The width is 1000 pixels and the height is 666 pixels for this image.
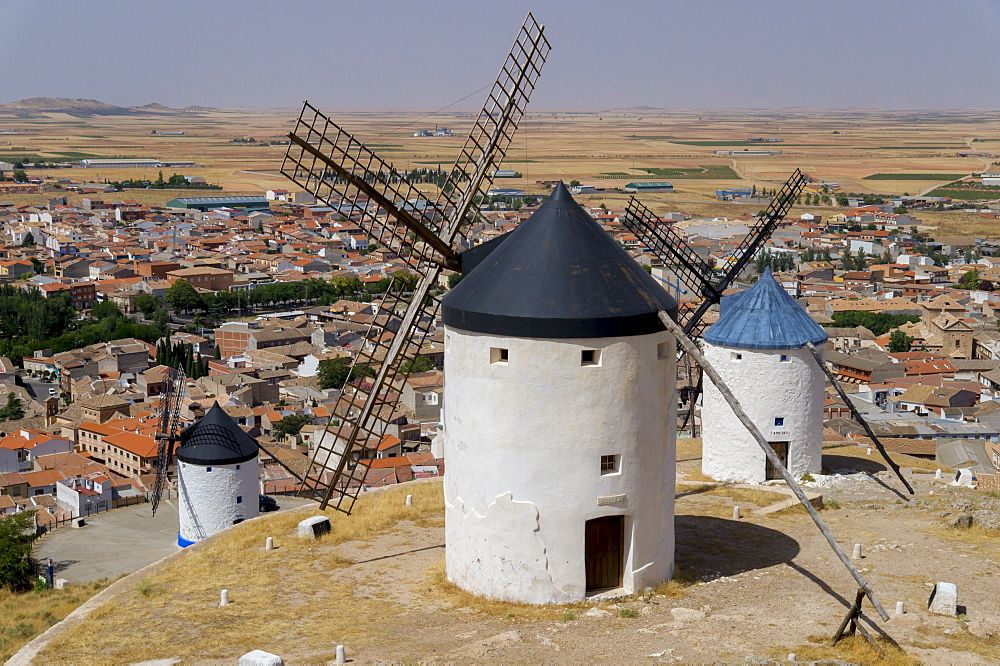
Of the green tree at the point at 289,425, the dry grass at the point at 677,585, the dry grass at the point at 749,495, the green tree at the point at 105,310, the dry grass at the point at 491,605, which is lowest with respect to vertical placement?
the green tree at the point at 289,425

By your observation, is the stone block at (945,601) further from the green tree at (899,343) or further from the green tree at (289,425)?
the green tree at (899,343)

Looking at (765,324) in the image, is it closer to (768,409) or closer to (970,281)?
(768,409)

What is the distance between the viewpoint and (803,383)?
2178cm

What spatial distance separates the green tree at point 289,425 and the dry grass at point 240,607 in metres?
41.0

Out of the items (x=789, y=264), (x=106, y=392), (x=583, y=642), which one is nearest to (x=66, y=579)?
(x=583, y=642)

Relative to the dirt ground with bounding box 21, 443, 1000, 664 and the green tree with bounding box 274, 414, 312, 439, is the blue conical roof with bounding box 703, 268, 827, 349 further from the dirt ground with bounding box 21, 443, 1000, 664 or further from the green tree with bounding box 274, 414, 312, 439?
the green tree with bounding box 274, 414, 312, 439

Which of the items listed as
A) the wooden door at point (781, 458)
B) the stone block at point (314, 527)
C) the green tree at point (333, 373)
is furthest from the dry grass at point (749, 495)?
the green tree at point (333, 373)

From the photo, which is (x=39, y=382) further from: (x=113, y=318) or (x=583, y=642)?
(x=583, y=642)

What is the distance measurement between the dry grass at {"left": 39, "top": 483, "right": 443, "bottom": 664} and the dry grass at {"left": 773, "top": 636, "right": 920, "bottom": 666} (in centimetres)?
472

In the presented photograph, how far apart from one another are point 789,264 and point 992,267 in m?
19.3

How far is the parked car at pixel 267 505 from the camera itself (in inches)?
1363

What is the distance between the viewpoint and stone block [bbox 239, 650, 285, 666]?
468 inches

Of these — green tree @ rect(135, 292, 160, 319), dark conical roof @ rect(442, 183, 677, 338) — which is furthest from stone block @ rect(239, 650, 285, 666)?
green tree @ rect(135, 292, 160, 319)

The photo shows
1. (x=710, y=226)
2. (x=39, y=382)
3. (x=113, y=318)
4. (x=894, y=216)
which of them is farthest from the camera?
(x=894, y=216)
